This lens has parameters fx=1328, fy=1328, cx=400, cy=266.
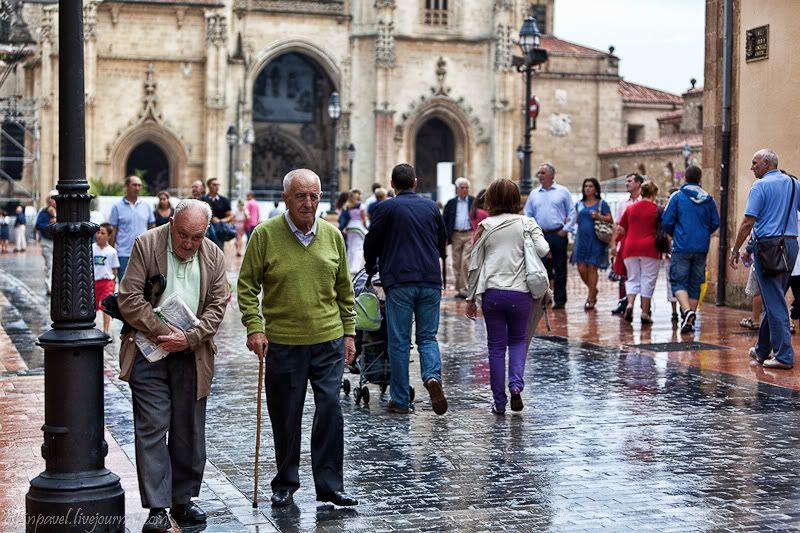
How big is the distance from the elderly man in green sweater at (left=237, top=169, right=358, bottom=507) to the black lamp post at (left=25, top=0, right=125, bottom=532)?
41.2 inches

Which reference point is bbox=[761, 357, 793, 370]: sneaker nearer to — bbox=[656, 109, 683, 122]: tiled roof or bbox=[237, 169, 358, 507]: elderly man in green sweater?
bbox=[237, 169, 358, 507]: elderly man in green sweater

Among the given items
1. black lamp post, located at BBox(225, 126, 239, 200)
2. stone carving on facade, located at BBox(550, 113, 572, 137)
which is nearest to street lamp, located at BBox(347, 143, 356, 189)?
black lamp post, located at BBox(225, 126, 239, 200)

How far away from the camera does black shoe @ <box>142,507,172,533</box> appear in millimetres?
6441

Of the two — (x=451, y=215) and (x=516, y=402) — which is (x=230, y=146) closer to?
(x=451, y=215)

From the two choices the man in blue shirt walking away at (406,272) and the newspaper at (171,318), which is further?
the man in blue shirt walking away at (406,272)

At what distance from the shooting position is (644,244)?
52.9 ft

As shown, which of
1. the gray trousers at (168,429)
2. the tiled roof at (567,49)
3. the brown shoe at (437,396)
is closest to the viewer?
the gray trousers at (168,429)

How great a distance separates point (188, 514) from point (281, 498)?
0.55 meters

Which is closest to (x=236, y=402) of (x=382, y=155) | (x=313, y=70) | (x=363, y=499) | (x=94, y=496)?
(x=363, y=499)

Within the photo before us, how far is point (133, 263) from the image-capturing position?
6707 mm

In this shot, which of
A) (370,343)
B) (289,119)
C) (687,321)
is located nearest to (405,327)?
(370,343)

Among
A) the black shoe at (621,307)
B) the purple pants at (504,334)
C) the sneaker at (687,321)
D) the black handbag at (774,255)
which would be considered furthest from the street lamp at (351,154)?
the purple pants at (504,334)

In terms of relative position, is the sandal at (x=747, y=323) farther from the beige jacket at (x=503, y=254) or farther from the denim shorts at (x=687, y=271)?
the beige jacket at (x=503, y=254)

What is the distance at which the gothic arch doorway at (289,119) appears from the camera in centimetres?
5362
